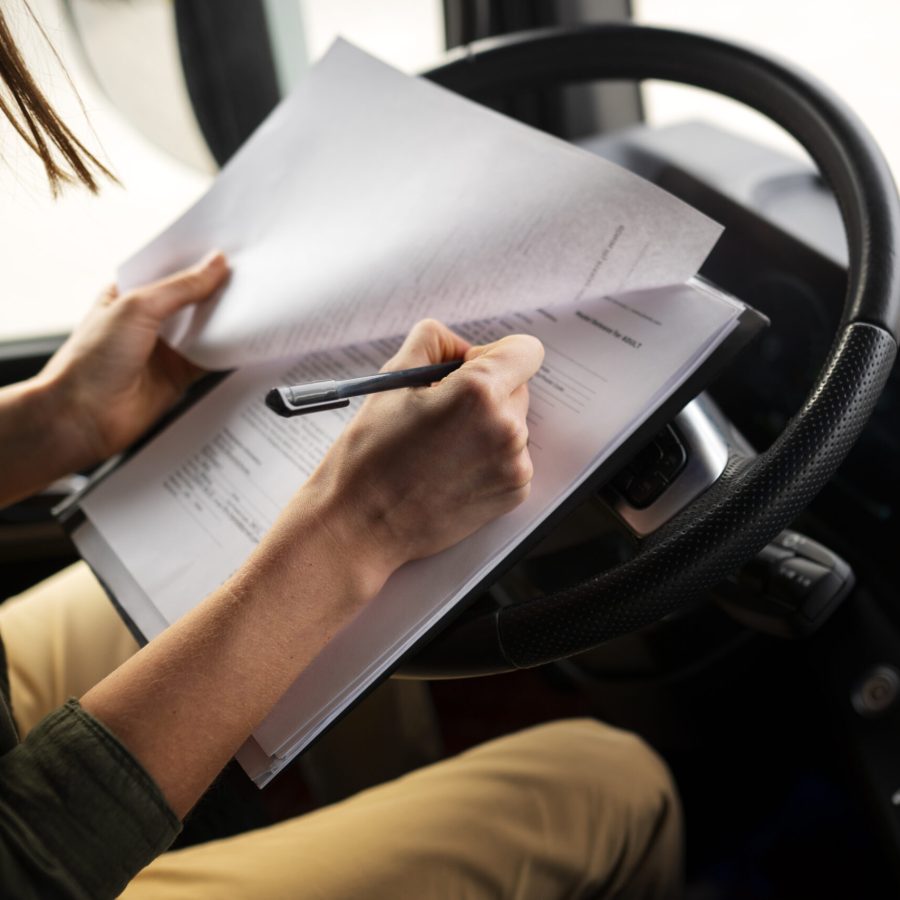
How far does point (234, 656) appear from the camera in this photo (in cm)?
44

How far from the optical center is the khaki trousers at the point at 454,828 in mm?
542

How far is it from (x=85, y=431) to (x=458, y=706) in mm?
742

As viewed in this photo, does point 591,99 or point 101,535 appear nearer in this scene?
point 101,535

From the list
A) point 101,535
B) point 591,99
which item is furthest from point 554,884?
point 591,99

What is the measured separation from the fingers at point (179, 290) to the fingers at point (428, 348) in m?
0.22

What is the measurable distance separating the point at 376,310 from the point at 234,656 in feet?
0.81

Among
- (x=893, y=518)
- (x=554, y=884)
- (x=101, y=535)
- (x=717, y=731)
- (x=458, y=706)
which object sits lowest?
(x=458, y=706)

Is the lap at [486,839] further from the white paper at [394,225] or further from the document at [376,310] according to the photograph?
the white paper at [394,225]

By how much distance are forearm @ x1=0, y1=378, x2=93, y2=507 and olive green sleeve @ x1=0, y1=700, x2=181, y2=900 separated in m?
0.28

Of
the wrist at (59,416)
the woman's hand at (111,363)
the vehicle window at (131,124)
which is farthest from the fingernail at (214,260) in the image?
the vehicle window at (131,124)

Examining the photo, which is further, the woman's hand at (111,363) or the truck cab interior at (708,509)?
the woman's hand at (111,363)

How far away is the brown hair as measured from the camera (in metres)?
0.48

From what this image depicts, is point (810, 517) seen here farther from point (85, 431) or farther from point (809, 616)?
point (85, 431)

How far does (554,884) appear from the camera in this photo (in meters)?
0.59
